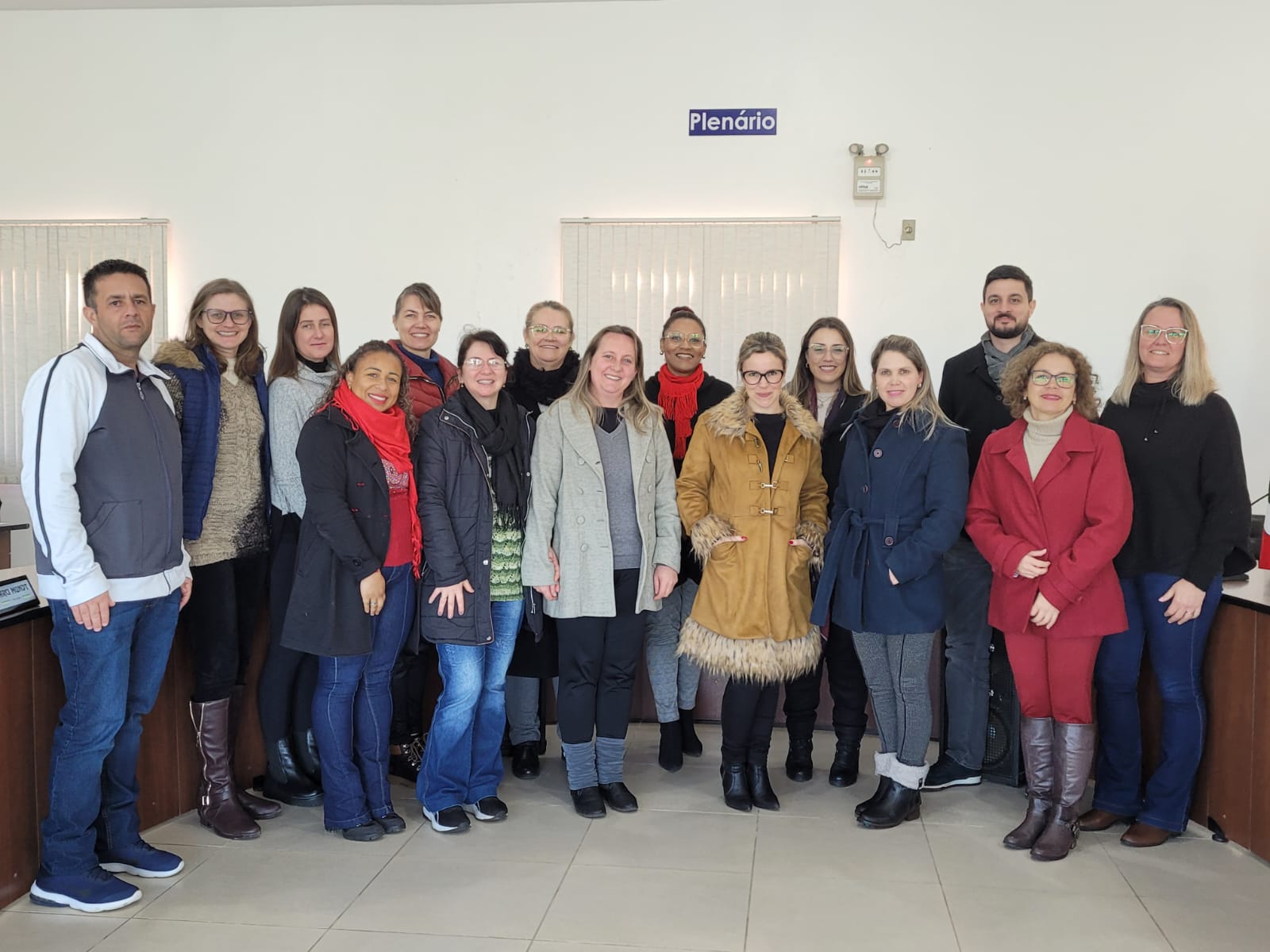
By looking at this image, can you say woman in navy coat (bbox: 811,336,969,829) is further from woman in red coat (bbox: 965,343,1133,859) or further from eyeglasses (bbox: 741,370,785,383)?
eyeglasses (bbox: 741,370,785,383)

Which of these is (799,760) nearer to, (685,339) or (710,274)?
(685,339)

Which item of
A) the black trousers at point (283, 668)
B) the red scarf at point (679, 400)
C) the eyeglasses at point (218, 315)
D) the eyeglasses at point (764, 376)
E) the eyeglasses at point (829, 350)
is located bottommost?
the black trousers at point (283, 668)

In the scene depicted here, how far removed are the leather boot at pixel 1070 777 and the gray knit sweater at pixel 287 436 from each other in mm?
2518

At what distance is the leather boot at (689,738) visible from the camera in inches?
150

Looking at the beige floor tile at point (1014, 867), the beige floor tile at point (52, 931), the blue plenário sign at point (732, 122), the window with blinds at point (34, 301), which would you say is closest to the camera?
the beige floor tile at point (52, 931)

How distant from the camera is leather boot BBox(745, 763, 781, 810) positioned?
3.25m

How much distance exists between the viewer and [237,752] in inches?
131

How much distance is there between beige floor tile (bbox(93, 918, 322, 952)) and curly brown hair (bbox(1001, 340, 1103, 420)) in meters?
2.55

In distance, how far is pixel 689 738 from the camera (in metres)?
3.84

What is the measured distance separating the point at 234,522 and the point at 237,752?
0.92 m

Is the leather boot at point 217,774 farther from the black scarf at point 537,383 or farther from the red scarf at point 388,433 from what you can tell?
the black scarf at point 537,383

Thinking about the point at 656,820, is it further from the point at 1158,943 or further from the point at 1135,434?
the point at 1135,434

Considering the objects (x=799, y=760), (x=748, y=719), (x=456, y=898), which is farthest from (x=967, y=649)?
(x=456, y=898)

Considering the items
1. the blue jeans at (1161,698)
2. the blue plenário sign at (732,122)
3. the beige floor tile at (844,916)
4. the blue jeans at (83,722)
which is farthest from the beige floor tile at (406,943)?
the blue plenário sign at (732,122)
